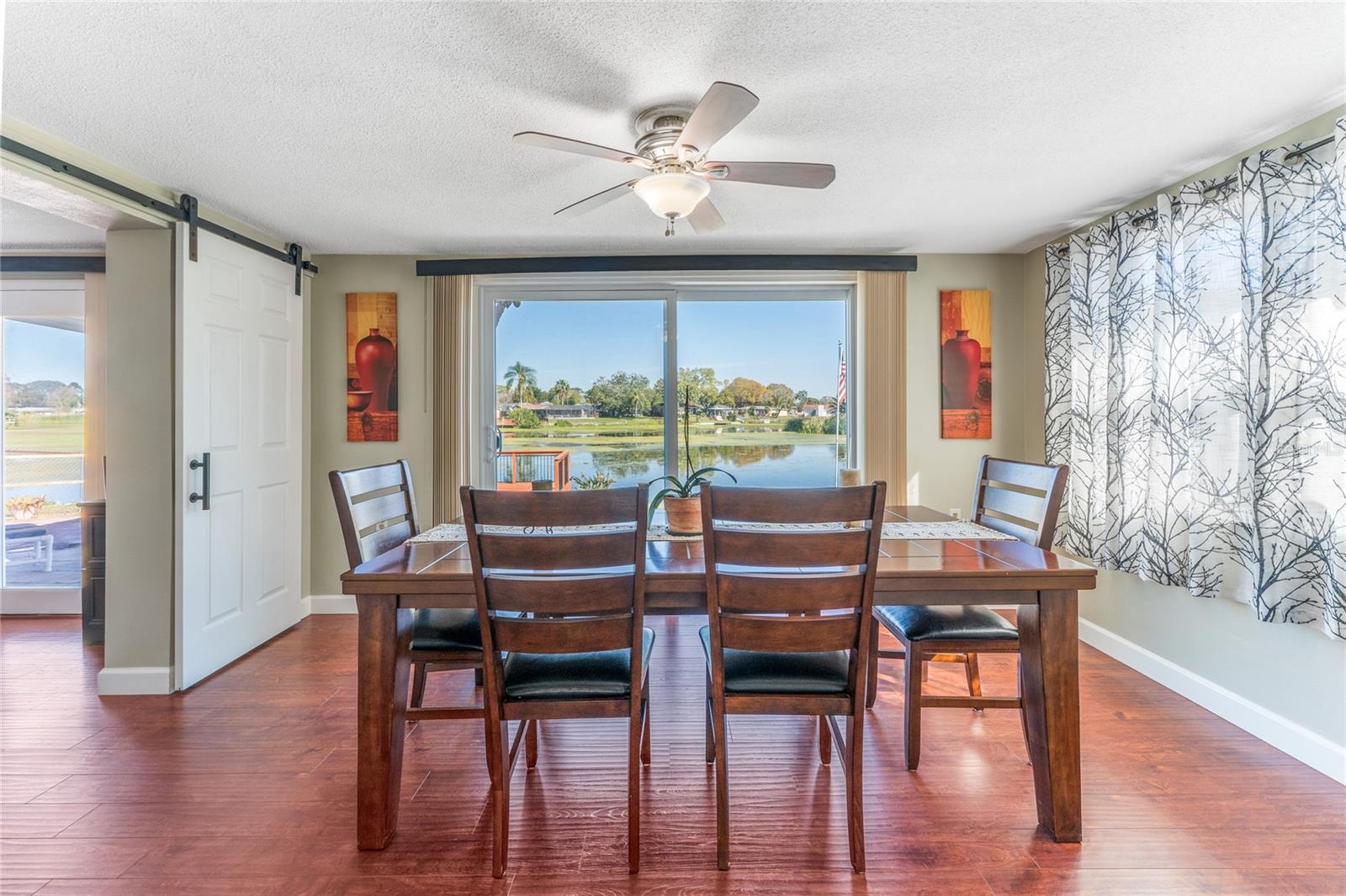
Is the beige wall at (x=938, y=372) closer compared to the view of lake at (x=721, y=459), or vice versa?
the beige wall at (x=938, y=372)

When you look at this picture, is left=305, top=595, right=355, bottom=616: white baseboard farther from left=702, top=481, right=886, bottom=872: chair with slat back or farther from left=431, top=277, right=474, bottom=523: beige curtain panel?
left=702, top=481, right=886, bottom=872: chair with slat back

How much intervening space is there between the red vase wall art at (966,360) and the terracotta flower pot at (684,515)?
259 centimetres

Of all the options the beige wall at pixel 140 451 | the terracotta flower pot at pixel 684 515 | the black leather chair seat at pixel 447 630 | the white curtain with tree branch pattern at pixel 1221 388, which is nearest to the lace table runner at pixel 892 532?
the terracotta flower pot at pixel 684 515

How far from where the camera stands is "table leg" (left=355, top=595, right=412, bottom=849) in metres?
1.77

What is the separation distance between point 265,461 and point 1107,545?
4.74 m

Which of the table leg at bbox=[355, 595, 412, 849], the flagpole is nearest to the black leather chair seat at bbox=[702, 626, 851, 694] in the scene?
the table leg at bbox=[355, 595, 412, 849]

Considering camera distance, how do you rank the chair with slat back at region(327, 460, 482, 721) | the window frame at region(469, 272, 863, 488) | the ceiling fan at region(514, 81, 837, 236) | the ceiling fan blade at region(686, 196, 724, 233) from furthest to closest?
1. the window frame at region(469, 272, 863, 488)
2. the ceiling fan blade at region(686, 196, 724, 233)
3. the chair with slat back at region(327, 460, 482, 721)
4. the ceiling fan at region(514, 81, 837, 236)

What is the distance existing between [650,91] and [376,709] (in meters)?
2.13

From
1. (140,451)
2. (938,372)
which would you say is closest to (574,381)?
(140,451)

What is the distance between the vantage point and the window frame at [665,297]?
4.11 m

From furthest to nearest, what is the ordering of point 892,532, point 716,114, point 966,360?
1. point 966,360
2. point 892,532
3. point 716,114

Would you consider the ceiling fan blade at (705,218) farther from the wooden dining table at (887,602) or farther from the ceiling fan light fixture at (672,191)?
the wooden dining table at (887,602)

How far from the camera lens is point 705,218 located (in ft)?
8.31

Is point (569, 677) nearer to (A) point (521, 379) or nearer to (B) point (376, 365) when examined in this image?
(A) point (521, 379)
